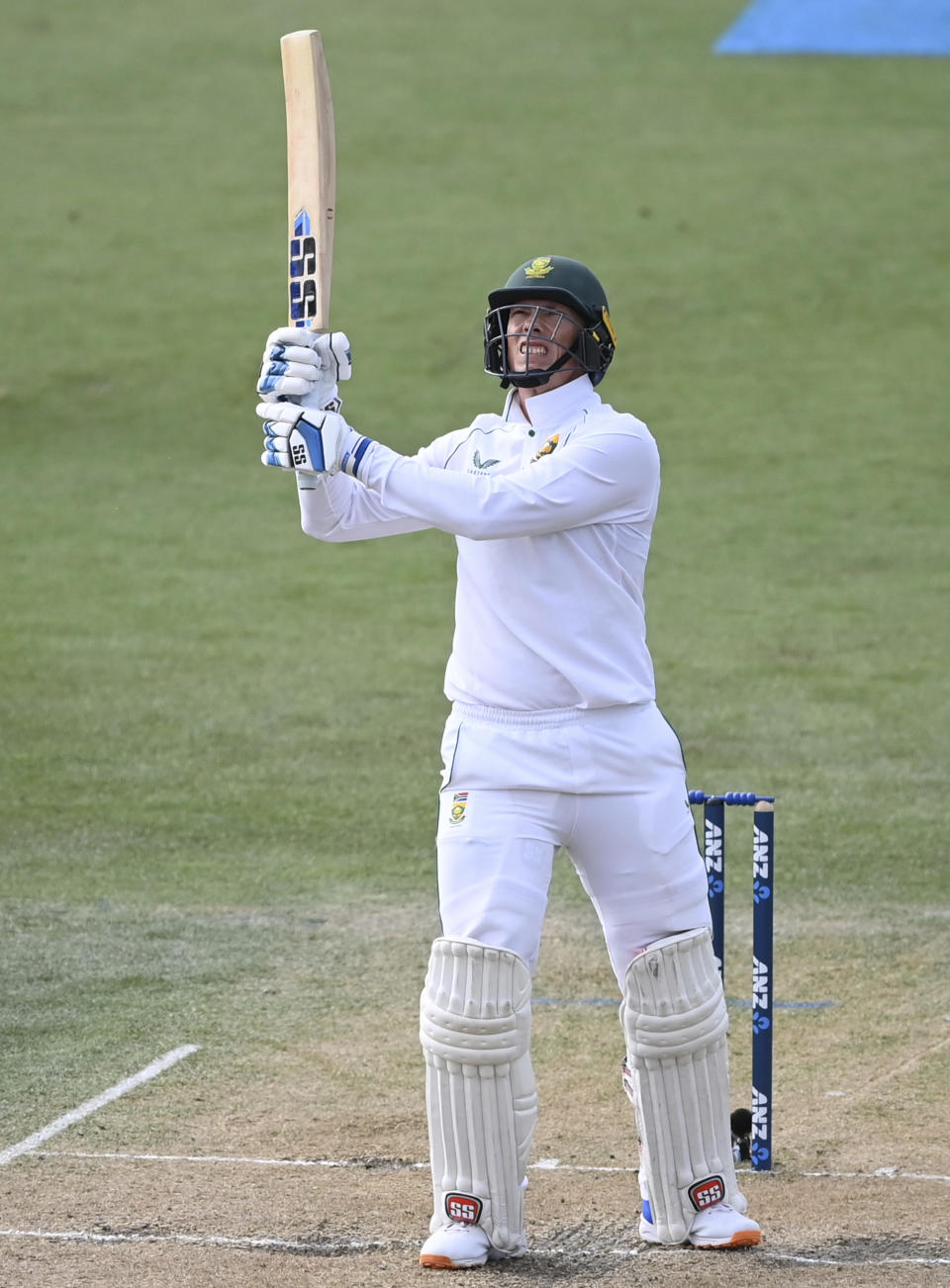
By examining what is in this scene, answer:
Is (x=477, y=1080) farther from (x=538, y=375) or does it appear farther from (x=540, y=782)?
(x=538, y=375)

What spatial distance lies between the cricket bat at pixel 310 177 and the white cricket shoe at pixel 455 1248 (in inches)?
89.5

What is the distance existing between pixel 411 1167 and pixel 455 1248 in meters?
1.01

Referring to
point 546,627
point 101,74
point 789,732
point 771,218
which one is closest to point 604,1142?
point 546,627

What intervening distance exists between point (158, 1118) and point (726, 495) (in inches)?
501

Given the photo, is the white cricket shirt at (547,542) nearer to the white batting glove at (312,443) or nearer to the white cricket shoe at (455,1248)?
the white batting glove at (312,443)

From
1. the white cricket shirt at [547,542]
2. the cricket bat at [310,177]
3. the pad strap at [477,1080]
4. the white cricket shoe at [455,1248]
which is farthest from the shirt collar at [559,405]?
the white cricket shoe at [455,1248]

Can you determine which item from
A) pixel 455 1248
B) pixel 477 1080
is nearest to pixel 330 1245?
pixel 455 1248

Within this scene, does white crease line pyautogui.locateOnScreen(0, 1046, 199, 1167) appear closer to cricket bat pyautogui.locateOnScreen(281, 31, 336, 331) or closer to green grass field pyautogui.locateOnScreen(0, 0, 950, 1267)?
green grass field pyautogui.locateOnScreen(0, 0, 950, 1267)

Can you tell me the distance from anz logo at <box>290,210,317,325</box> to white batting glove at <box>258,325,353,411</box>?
5.7 inches

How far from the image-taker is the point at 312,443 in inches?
173

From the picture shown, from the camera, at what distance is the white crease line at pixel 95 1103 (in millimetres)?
5395

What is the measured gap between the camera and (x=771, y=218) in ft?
79.9

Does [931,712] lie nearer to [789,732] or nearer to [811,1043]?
[789,732]

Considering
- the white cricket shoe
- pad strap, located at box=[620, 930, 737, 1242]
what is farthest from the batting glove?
the white cricket shoe
